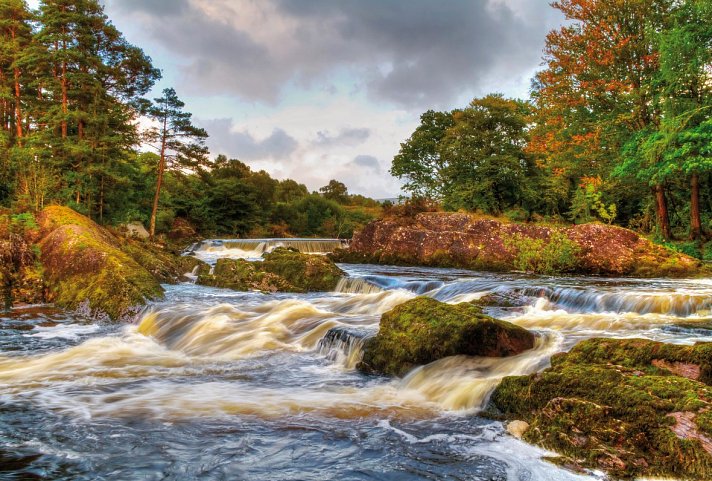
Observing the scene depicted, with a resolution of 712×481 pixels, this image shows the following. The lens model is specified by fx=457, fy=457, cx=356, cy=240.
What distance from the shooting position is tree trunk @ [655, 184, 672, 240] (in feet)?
63.0

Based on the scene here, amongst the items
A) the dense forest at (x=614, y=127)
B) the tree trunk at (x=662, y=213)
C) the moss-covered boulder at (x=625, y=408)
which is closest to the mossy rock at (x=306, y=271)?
the moss-covered boulder at (x=625, y=408)

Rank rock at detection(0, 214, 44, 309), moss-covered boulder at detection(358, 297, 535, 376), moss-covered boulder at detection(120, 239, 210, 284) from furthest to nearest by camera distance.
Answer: moss-covered boulder at detection(120, 239, 210, 284)
rock at detection(0, 214, 44, 309)
moss-covered boulder at detection(358, 297, 535, 376)

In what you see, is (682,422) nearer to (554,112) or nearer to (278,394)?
(278,394)

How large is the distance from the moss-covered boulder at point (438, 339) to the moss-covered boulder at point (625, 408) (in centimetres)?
127

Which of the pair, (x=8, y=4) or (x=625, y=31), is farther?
(x=8, y=4)

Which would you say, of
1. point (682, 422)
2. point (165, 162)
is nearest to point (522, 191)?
point (165, 162)

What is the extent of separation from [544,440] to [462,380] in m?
1.69

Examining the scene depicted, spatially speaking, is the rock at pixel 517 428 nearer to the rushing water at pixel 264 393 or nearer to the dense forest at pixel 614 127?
the rushing water at pixel 264 393

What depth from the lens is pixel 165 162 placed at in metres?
27.0

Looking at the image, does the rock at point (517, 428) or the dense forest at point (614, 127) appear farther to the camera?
the dense forest at point (614, 127)

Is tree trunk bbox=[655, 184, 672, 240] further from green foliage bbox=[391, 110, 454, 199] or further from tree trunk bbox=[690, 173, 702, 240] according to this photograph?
green foliage bbox=[391, 110, 454, 199]

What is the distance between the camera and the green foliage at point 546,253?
1585 cm

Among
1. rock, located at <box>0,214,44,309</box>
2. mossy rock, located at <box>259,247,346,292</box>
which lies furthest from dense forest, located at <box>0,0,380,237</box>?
mossy rock, located at <box>259,247,346,292</box>

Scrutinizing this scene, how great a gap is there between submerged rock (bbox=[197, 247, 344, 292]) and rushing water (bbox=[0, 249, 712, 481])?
3174mm
